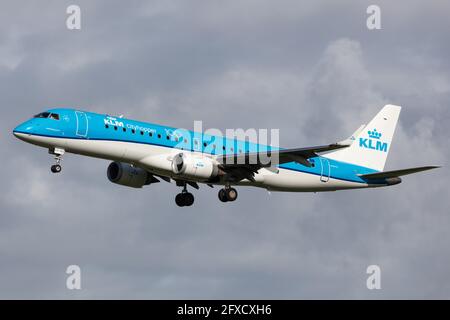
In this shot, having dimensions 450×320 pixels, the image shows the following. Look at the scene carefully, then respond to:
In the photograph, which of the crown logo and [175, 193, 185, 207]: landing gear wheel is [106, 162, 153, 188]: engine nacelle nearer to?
[175, 193, 185, 207]: landing gear wheel

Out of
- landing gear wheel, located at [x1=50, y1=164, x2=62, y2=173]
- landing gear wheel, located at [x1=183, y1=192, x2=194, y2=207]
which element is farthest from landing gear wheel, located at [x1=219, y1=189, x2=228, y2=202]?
landing gear wheel, located at [x1=50, y1=164, x2=62, y2=173]

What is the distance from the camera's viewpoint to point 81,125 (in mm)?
56781

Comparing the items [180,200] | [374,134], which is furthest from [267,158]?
[374,134]

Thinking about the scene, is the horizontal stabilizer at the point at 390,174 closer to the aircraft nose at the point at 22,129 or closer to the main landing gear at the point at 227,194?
the main landing gear at the point at 227,194

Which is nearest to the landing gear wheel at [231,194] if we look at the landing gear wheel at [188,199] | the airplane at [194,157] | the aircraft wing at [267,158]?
the airplane at [194,157]

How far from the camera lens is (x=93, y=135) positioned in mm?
56875

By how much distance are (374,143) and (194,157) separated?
17.9m

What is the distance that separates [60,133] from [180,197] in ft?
40.8

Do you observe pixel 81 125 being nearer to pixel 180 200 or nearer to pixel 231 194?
pixel 231 194

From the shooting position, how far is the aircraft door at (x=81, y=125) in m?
56.6

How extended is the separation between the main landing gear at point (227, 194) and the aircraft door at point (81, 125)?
33.4ft

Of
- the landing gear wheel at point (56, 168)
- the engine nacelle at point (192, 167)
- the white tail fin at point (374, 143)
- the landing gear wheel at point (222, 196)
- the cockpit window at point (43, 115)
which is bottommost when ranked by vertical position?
the landing gear wheel at point (222, 196)

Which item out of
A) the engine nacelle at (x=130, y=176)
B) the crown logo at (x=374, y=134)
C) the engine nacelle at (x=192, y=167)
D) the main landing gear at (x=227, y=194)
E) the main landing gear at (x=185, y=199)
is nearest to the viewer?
the engine nacelle at (x=192, y=167)

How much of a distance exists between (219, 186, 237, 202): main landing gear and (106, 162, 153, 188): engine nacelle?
Answer: 5985 mm
